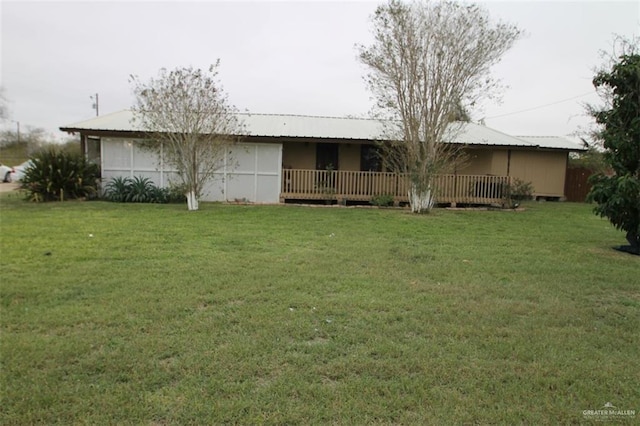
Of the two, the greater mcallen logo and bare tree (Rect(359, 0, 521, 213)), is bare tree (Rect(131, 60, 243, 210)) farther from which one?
the greater mcallen logo

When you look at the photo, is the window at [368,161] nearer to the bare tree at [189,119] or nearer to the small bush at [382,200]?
the small bush at [382,200]

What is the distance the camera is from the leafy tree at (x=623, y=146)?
23.9 ft

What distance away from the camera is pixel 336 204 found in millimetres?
15898

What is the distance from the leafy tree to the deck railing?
25.7ft

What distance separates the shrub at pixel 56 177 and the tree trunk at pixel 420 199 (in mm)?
11215

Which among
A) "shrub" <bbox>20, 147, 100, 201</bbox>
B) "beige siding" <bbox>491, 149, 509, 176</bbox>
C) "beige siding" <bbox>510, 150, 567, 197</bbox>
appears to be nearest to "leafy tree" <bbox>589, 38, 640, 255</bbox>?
"beige siding" <bbox>491, 149, 509, 176</bbox>

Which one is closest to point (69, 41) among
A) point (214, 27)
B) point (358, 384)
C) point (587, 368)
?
point (214, 27)

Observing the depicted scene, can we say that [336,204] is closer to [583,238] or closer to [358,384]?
[583,238]

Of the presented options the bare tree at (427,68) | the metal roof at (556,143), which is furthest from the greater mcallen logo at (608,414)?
the metal roof at (556,143)

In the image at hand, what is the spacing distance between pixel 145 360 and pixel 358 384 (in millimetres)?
1590

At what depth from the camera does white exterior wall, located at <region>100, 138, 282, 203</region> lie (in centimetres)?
1548

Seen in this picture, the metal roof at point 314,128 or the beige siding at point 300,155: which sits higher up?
the metal roof at point 314,128

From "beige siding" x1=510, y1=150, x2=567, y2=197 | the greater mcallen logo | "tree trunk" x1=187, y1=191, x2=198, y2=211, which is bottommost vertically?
Answer: the greater mcallen logo

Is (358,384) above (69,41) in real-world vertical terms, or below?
below
